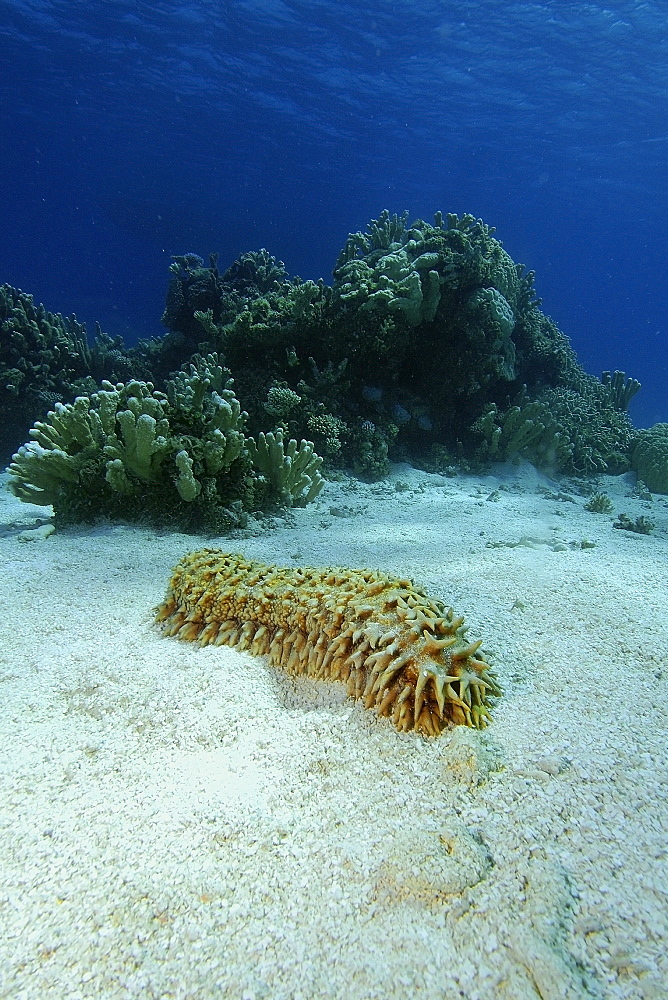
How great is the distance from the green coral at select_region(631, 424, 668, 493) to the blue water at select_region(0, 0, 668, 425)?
1074 inches

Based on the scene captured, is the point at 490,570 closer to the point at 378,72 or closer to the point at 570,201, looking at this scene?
the point at 378,72

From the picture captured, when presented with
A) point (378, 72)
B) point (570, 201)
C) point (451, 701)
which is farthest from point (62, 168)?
point (451, 701)

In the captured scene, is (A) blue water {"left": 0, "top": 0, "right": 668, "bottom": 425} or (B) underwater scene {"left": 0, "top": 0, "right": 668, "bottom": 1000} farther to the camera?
(A) blue water {"left": 0, "top": 0, "right": 668, "bottom": 425}

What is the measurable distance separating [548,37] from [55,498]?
3566cm

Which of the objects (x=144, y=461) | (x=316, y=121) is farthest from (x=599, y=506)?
(x=316, y=121)

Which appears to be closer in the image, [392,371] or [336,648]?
[336,648]

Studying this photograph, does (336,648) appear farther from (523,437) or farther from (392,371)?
(523,437)

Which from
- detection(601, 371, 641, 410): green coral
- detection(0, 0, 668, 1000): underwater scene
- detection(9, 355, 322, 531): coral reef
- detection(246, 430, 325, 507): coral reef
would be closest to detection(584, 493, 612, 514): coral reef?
detection(0, 0, 668, 1000): underwater scene

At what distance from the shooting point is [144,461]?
16.3ft

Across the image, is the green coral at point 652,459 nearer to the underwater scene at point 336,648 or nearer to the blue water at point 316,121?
the underwater scene at point 336,648

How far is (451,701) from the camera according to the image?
7.40ft

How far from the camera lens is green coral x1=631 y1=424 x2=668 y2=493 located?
9008 millimetres

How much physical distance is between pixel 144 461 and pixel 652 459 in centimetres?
909

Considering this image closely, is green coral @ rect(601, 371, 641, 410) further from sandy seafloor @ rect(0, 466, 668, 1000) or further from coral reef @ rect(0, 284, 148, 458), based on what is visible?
coral reef @ rect(0, 284, 148, 458)
